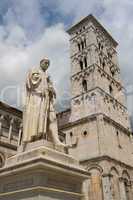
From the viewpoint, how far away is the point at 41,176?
4.52 meters

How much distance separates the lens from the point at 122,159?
92.6 feet

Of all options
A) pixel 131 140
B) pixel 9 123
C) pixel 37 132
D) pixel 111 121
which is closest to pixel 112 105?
pixel 111 121

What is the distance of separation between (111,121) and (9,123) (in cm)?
1036

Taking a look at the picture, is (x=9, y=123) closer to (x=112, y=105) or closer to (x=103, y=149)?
(x=103, y=149)

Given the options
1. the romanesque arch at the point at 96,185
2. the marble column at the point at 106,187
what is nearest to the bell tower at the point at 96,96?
the romanesque arch at the point at 96,185

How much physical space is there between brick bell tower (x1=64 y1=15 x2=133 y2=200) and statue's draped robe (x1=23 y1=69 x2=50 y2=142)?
20.1m

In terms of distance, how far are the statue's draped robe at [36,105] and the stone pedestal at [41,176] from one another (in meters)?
0.31

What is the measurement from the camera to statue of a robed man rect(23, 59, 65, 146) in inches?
212

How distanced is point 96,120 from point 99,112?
844mm

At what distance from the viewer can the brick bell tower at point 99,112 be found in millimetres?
25609

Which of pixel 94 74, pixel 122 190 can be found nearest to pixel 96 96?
pixel 94 74

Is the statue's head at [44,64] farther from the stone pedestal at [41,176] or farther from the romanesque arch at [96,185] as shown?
the romanesque arch at [96,185]

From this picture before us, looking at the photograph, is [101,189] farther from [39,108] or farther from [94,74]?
[39,108]

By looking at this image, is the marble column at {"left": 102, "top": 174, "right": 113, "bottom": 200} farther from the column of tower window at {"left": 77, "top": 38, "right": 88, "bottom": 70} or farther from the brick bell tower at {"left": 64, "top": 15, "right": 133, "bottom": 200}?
the column of tower window at {"left": 77, "top": 38, "right": 88, "bottom": 70}
